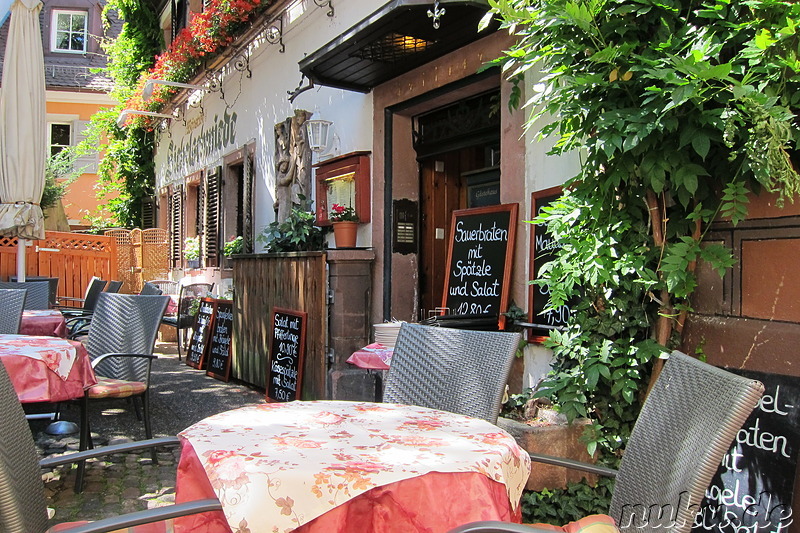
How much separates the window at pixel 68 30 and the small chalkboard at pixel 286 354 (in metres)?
19.0

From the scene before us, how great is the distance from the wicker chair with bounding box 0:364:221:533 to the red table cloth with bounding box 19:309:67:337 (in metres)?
3.93

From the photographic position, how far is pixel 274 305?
673 centimetres

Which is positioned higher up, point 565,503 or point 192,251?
point 192,251

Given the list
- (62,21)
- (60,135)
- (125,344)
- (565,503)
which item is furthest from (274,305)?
(62,21)

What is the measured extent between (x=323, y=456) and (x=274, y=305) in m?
5.26

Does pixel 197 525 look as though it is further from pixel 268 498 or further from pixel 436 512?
pixel 436 512

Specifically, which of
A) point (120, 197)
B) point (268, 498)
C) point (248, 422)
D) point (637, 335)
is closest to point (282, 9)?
point (637, 335)

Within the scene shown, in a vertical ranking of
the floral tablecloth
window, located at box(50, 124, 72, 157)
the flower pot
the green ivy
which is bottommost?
the green ivy

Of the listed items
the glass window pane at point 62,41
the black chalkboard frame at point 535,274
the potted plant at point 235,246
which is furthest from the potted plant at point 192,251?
the glass window pane at point 62,41

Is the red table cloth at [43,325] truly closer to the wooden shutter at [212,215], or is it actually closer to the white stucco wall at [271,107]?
the white stucco wall at [271,107]

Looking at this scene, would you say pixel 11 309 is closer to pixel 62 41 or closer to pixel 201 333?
pixel 201 333

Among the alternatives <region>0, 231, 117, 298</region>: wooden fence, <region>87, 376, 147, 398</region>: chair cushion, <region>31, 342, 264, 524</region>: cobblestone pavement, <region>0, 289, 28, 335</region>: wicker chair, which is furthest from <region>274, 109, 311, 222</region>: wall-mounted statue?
<region>0, 231, 117, 298</region>: wooden fence

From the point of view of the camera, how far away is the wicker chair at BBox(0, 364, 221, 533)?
58.8 inches

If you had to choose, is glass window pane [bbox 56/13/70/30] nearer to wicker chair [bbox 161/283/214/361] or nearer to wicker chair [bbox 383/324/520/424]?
wicker chair [bbox 161/283/214/361]
